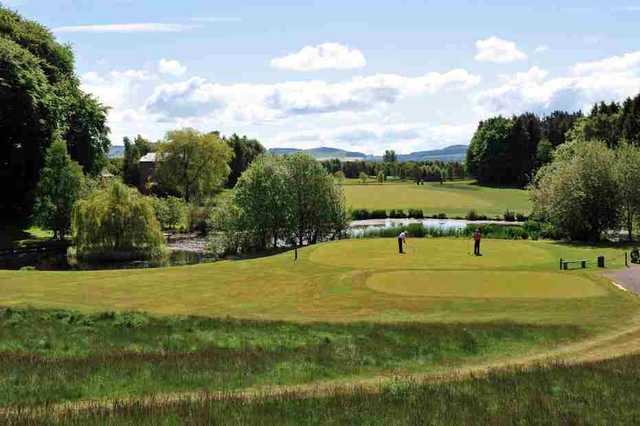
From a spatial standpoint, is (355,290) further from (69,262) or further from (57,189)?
(57,189)

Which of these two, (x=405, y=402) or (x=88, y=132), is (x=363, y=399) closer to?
(x=405, y=402)

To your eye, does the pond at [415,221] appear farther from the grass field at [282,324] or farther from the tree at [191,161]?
the grass field at [282,324]

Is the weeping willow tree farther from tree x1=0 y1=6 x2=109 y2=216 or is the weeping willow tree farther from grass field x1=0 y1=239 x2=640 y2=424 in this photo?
grass field x1=0 y1=239 x2=640 y2=424

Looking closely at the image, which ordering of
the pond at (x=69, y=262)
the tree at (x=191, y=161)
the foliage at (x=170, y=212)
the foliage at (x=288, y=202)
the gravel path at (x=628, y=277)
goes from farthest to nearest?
the tree at (x=191, y=161)
the foliage at (x=170, y=212)
the foliage at (x=288, y=202)
the pond at (x=69, y=262)
the gravel path at (x=628, y=277)

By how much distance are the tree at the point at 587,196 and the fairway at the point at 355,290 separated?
12.9m

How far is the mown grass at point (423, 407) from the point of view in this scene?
11.5 meters

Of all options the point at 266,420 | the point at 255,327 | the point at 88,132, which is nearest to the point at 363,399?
the point at 266,420

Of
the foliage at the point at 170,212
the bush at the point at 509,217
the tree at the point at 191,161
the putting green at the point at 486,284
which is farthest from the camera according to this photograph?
the tree at the point at 191,161

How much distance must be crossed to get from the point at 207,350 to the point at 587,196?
4563cm

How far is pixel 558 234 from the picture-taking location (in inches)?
2420

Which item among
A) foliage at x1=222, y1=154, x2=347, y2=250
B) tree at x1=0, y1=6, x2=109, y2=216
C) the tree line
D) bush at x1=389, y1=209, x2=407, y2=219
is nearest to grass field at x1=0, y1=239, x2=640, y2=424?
foliage at x1=222, y1=154, x2=347, y2=250

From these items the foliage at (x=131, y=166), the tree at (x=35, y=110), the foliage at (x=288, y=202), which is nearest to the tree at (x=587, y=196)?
the foliage at (x=288, y=202)

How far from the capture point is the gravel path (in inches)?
1293

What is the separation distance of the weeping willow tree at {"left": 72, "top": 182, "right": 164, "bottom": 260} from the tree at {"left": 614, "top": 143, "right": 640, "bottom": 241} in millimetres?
42332
